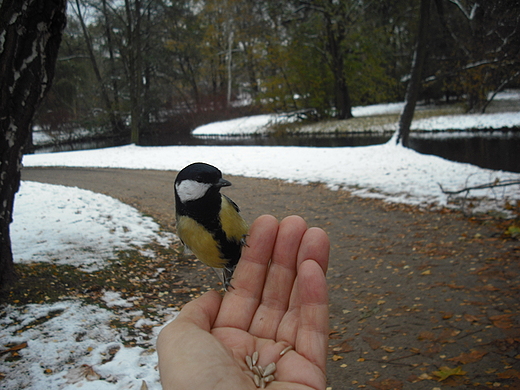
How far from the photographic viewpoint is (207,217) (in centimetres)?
170

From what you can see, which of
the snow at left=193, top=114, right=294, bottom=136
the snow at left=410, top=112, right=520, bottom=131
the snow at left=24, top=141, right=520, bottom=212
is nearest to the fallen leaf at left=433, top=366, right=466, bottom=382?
the snow at left=24, top=141, right=520, bottom=212

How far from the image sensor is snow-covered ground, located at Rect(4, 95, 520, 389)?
9.20ft

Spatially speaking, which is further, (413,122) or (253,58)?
(253,58)

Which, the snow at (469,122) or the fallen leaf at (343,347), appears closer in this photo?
the fallen leaf at (343,347)

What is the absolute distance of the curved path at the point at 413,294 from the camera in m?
3.10

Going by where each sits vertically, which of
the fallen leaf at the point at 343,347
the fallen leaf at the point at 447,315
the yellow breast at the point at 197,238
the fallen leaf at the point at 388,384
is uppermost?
the yellow breast at the point at 197,238

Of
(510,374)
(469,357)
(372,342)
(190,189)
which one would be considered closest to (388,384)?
(372,342)

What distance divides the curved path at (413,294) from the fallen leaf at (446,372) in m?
0.03

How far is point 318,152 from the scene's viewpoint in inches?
593

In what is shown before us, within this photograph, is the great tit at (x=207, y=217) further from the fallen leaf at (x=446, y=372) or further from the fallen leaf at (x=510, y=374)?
the fallen leaf at (x=510, y=374)

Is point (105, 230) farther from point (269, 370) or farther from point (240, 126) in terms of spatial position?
point (240, 126)

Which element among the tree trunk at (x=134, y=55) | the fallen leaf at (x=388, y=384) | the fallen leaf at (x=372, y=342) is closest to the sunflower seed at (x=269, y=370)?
the fallen leaf at (x=388, y=384)

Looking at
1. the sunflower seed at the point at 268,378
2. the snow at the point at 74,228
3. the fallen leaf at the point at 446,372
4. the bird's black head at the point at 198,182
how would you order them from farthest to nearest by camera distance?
the snow at the point at 74,228
the fallen leaf at the point at 446,372
the sunflower seed at the point at 268,378
the bird's black head at the point at 198,182

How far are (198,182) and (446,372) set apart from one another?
8.36ft
